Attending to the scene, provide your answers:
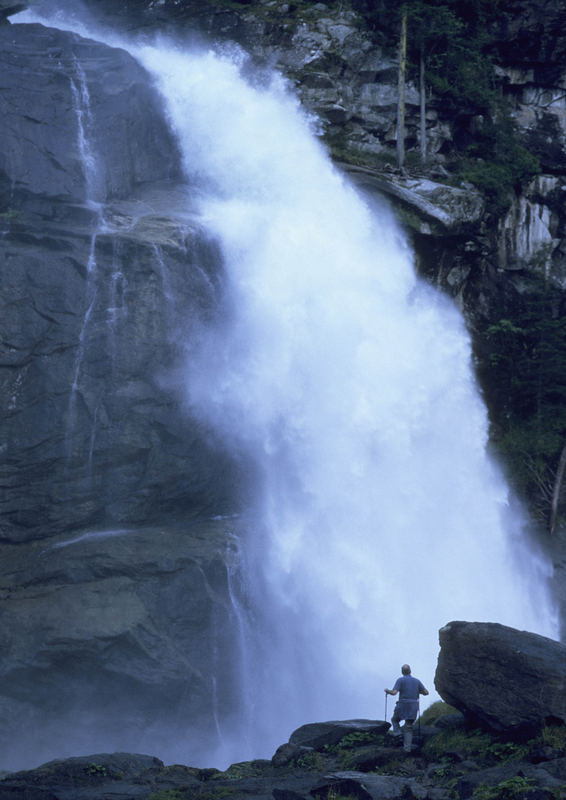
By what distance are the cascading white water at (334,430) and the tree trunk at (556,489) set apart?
1713 mm

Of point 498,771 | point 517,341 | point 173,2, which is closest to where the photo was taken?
point 498,771

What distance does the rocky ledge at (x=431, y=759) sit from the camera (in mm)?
9594

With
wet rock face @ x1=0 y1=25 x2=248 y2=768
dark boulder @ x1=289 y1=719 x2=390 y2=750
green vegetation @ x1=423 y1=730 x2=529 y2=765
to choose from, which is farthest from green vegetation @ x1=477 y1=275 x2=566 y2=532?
green vegetation @ x1=423 y1=730 x2=529 y2=765

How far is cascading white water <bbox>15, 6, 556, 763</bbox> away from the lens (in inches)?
728

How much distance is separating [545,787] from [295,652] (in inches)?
404

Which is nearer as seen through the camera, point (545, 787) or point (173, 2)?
point (545, 787)

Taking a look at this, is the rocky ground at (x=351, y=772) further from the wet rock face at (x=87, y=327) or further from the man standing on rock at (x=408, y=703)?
the wet rock face at (x=87, y=327)

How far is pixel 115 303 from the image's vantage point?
1941cm

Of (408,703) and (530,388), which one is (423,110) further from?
(408,703)

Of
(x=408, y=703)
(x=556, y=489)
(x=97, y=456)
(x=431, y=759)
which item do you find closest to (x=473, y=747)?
(x=431, y=759)

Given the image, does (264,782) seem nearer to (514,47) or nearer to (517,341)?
(517,341)

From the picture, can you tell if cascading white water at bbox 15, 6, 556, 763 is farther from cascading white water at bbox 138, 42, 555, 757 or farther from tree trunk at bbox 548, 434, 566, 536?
tree trunk at bbox 548, 434, 566, 536

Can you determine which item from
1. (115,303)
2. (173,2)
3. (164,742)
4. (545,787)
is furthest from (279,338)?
(173,2)

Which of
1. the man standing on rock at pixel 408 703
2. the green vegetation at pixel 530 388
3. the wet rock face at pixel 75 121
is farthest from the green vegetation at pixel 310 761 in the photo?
the green vegetation at pixel 530 388
